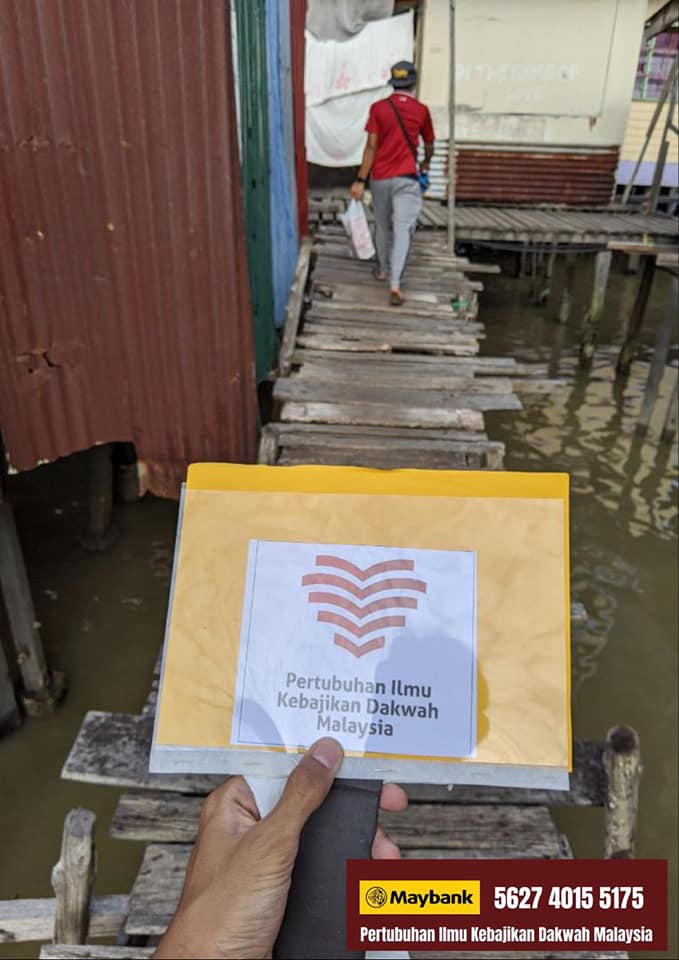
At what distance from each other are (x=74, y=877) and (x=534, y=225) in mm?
10350

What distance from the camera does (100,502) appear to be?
18.8ft

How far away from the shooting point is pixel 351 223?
650 centimetres

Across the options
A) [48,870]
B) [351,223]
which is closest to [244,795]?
[48,870]

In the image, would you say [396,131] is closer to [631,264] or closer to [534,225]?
[534,225]

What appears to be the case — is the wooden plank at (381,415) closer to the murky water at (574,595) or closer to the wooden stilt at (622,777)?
the wooden stilt at (622,777)

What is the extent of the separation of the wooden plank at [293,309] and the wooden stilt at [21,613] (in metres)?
2.06

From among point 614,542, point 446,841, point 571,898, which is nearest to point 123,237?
point 446,841

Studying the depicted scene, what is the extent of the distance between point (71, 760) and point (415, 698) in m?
1.79

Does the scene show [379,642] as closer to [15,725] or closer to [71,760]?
[71,760]

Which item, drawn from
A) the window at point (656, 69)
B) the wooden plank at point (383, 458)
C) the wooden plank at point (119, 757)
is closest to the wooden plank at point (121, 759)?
the wooden plank at point (119, 757)

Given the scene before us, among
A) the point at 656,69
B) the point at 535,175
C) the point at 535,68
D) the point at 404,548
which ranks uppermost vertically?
the point at 656,69

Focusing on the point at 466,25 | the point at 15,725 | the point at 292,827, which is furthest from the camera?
the point at 466,25

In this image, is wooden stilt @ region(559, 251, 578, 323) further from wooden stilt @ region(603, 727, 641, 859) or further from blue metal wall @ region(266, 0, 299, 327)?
wooden stilt @ region(603, 727, 641, 859)

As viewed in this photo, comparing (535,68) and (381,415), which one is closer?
(381,415)
